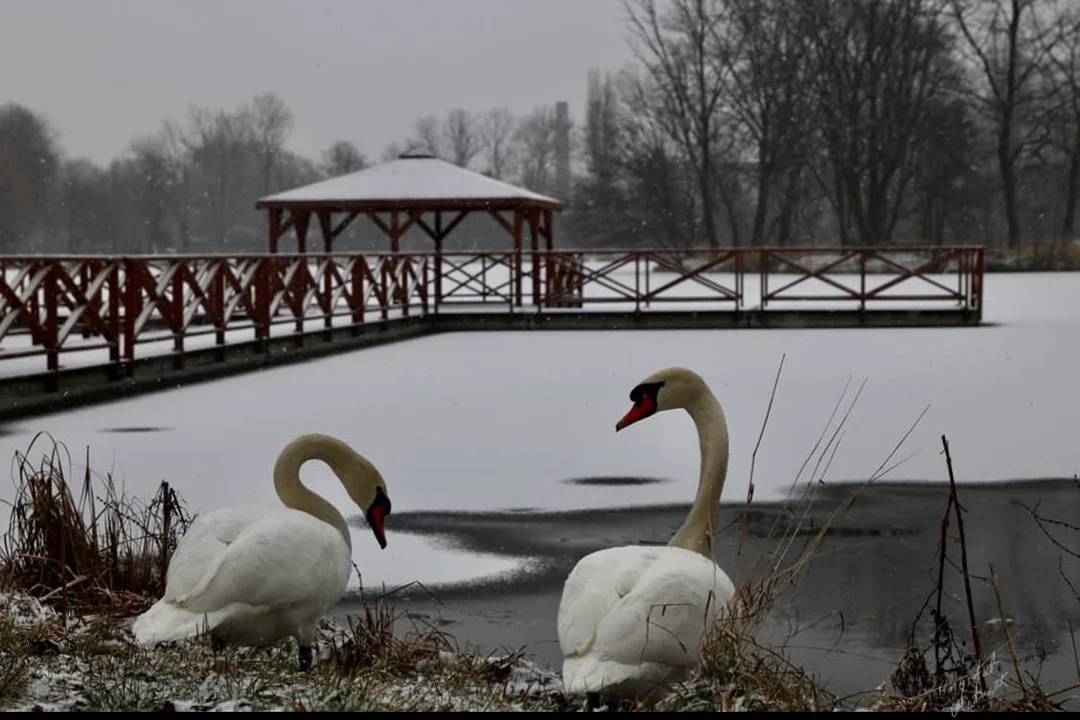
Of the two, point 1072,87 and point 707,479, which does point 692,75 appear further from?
point 707,479

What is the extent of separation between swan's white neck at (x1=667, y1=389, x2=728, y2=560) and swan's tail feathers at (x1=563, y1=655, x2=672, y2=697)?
70 centimetres

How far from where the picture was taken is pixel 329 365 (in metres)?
18.5

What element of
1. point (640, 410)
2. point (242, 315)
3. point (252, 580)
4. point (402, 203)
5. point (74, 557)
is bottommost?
point (242, 315)

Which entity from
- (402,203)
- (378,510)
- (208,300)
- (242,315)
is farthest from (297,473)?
(402,203)

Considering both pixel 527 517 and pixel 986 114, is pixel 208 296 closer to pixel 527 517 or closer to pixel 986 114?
pixel 527 517

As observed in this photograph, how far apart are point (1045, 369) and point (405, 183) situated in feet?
62.4

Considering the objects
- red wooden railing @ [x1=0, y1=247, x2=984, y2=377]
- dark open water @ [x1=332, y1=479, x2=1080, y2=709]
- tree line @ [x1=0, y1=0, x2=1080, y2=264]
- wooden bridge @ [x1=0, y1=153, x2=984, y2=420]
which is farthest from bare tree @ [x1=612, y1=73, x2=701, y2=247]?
dark open water @ [x1=332, y1=479, x2=1080, y2=709]

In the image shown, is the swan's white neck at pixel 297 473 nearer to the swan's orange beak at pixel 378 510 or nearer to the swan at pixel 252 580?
the swan's orange beak at pixel 378 510

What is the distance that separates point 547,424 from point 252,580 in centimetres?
799

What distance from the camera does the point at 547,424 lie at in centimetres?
1243

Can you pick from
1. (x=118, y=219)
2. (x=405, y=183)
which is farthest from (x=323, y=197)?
(x=118, y=219)

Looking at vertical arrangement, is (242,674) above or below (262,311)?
above

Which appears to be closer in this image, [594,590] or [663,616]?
[663,616]

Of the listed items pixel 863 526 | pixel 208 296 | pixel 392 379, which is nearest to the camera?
pixel 863 526
